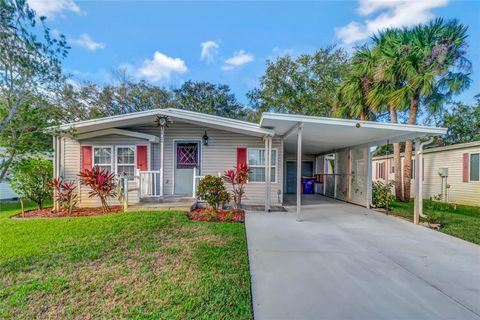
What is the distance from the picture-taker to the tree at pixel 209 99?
74.7ft

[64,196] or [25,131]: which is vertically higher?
[25,131]

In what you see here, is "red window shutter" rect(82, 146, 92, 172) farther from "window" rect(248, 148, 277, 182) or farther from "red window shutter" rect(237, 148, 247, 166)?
"window" rect(248, 148, 277, 182)

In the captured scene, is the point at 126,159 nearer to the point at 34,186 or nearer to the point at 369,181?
the point at 34,186

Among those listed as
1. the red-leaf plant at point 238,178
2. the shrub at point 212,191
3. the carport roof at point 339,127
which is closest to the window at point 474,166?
the carport roof at point 339,127

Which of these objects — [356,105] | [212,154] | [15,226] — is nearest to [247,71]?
[356,105]

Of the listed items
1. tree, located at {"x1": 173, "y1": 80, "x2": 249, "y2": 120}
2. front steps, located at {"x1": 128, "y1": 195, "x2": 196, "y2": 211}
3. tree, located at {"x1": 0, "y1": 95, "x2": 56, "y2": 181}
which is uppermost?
tree, located at {"x1": 173, "y1": 80, "x2": 249, "y2": 120}

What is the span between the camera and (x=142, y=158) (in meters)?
7.86

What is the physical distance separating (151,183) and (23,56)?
16.5ft

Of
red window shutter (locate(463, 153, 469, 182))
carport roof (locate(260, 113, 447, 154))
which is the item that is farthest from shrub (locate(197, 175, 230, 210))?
red window shutter (locate(463, 153, 469, 182))

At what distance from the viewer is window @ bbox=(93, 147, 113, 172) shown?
790 centimetres

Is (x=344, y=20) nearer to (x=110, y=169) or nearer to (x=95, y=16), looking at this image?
(x=95, y=16)

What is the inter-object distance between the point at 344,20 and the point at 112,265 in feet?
51.2

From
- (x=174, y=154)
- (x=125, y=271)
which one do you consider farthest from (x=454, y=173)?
(x=125, y=271)

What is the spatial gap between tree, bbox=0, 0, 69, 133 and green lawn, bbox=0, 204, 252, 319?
210 centimetres
